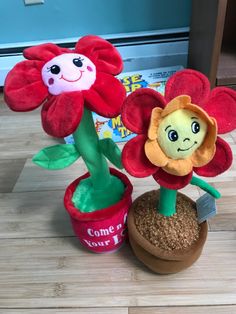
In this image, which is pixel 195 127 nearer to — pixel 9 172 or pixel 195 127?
pixel 195 127

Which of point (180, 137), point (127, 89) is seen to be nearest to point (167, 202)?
point (180, 137)

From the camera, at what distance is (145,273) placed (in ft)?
1.89

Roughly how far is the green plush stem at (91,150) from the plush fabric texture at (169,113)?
0.31 ft

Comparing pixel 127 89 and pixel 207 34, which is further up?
pixel 207 34

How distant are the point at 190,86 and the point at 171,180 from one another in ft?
0.45

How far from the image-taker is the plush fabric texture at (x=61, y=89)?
415mm

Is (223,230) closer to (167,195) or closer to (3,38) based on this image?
(167,195)

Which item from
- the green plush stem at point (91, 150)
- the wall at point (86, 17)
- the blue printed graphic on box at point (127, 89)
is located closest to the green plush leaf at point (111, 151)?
the green plush stem at point (91, 150)

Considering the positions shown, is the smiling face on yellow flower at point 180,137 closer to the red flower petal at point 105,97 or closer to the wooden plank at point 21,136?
the red flower petal at point 105,97

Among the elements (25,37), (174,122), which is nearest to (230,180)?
(174,122)

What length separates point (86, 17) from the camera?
1.12m

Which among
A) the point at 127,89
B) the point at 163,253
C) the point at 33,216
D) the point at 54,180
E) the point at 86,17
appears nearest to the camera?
the point at 163,253

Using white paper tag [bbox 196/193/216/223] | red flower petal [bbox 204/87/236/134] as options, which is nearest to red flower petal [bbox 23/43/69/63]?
red flower petal [bbox 204/87/236/134]

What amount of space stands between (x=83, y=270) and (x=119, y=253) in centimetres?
8
